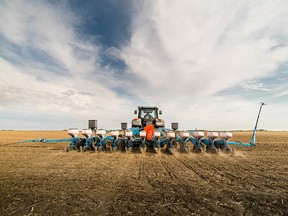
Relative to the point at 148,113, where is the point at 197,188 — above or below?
below

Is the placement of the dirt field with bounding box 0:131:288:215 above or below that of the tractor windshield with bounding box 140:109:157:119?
below

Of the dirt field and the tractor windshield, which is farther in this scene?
the tractor windshield

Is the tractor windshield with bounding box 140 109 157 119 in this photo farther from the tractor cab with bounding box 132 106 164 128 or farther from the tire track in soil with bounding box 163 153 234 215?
the tire track in soil with bounding box 163 153 234 215

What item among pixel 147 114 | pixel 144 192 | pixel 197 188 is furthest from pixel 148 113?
pixel 144 192

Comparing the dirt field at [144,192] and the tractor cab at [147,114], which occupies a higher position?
the tractor cab at [147,114]

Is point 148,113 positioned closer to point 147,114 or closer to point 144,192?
point 147,114

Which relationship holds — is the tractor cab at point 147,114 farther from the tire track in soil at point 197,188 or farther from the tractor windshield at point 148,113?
the tire track in soil at point 197,188

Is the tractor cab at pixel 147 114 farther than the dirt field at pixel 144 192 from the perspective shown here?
Yes

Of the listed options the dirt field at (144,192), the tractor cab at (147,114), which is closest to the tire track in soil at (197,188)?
the dirt field at (144,192)

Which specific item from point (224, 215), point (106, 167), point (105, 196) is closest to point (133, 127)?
point (106, 167)

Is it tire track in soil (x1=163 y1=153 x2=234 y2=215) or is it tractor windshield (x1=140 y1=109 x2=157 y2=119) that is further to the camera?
tractor windshield (x1=140 y1=109 x2=157 y2=119)

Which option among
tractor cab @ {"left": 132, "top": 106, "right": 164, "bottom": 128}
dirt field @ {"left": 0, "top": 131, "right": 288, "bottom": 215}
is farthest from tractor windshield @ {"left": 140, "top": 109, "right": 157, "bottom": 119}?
dirt field @ {"left": 0, "top": 131, "right": 288, "bottom": 215}

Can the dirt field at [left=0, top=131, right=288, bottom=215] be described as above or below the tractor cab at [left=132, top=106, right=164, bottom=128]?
below

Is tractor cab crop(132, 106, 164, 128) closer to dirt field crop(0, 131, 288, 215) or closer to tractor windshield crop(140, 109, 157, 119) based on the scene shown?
tractor windshield crop(140, 109, 157, 119)
